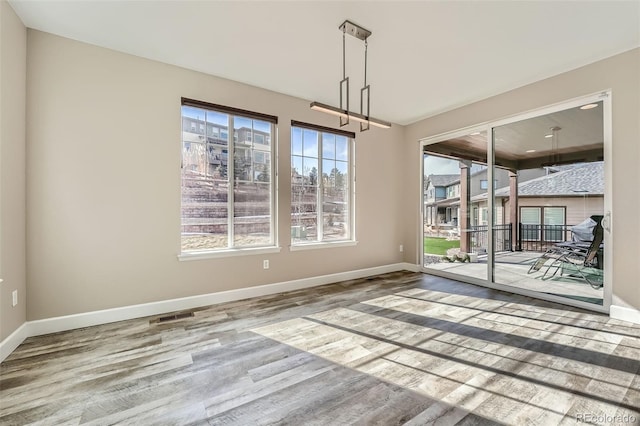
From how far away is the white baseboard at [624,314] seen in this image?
2822 mm

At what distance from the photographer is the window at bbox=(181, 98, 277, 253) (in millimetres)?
3389

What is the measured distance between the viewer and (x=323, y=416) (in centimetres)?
157

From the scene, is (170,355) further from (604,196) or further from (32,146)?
(604,196)

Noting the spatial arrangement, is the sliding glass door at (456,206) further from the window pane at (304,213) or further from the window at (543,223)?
the window pane at (304,213)

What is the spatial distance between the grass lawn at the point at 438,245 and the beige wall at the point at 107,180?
340 centimetres

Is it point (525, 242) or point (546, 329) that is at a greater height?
point (525, 242)

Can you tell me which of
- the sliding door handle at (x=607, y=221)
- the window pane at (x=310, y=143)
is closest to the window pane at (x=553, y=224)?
the sliding door handle at (x=607, y=221)

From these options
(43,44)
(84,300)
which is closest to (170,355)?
(84,300)

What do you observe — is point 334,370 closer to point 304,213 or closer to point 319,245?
point 319,245

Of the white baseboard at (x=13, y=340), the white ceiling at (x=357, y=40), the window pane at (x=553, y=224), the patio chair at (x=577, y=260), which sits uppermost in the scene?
the white ceiling at (x=357, y=40)

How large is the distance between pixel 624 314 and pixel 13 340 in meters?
6.06

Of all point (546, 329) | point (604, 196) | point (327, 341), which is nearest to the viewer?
point (327, 341)

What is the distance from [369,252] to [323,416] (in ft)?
11.7

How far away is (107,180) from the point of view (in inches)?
112
